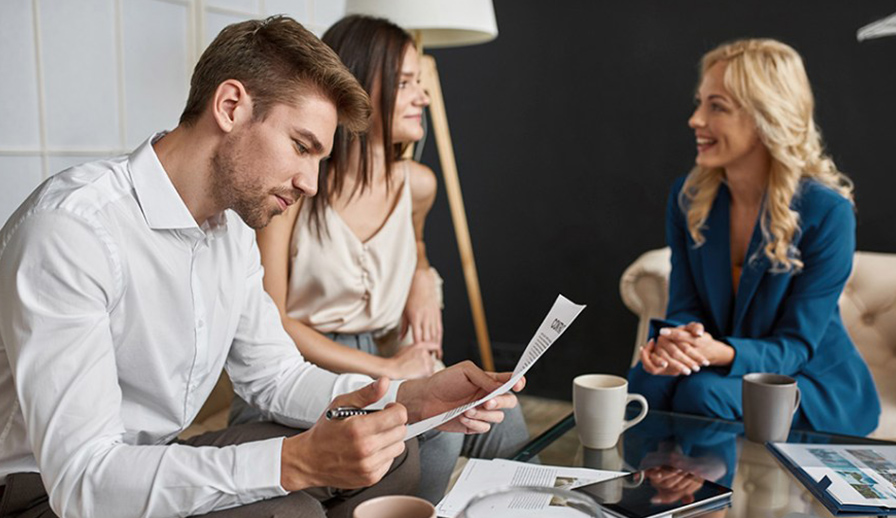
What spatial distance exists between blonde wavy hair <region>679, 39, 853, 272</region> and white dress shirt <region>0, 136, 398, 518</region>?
1.14 meters

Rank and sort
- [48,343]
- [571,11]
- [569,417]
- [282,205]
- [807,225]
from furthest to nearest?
[571,11], [807,225], [569,417], [282,205], [48,343]

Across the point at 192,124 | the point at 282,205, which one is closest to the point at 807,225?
the point at 282,205

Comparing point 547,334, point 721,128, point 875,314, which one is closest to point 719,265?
point 721,128

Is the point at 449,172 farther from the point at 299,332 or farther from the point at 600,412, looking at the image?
the point at 600,412

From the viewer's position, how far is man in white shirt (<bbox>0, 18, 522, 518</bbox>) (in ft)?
3.29

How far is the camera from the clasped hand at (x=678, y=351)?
5.71 ft

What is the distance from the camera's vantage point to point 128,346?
121cm

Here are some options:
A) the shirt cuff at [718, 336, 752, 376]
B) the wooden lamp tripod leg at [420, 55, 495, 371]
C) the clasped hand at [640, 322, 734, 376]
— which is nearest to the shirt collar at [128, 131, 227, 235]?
the clasped hand at [640, 322, 734, 376]

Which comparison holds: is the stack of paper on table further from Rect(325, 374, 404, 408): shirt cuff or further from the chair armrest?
the chair armrest

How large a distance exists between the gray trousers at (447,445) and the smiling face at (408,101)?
2.31 ft

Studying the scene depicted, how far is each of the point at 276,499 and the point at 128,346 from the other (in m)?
0.32

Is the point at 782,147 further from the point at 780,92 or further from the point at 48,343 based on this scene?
the point at 48,343

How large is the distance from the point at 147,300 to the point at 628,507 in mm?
741

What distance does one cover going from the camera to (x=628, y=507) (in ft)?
3.75
